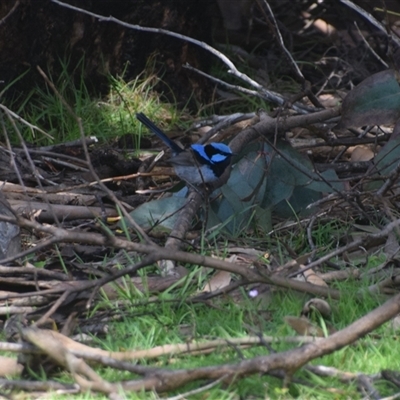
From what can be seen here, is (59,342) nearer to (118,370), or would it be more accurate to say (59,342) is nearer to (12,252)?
(118,370)

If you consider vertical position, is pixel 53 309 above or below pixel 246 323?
above

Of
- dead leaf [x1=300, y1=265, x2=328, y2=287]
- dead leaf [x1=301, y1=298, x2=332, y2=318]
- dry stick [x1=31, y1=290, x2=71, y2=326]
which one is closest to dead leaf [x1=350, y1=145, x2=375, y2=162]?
dead leaf [x1=300, y1=265, x2=328, y2=287]

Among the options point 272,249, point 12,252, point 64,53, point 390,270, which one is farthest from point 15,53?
point 390,270

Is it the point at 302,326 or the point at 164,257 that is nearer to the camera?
the point at 164,257

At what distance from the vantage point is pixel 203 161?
16.4 ft

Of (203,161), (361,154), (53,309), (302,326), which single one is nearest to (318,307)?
(302,326)

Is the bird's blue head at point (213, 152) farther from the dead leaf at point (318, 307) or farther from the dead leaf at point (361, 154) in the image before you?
the dead leaf at point (318, 307)

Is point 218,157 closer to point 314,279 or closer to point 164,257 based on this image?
point 314,279

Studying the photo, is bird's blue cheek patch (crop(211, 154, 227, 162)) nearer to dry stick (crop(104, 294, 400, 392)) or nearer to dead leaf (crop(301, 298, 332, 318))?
dead leaf (crop(301, 298, 332, 318))

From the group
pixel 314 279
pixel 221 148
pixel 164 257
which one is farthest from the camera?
pixel 221 148

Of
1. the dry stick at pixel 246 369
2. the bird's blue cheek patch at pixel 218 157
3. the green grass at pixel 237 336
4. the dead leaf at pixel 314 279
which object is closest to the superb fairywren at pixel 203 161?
the bird's blue cheek patch at pixel 218 157

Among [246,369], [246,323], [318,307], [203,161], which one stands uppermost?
[246,369]

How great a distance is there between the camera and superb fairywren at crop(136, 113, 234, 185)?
185 inches

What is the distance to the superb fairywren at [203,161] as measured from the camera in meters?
4.71
